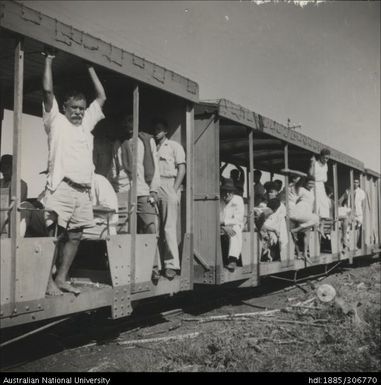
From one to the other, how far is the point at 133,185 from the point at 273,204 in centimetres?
457

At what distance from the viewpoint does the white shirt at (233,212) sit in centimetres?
709

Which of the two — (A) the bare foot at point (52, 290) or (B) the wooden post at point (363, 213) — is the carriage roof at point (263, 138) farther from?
(A) the bare foot at point (52, 290)

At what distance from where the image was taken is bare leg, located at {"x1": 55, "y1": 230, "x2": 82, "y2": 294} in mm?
4199

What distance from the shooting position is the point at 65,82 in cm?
521

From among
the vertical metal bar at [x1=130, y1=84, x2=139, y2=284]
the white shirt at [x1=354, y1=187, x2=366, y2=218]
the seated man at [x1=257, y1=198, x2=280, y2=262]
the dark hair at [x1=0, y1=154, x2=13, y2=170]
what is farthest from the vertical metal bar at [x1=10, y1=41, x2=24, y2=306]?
the white shirt at [x1=354, y1=187, x2=366, y2=218]

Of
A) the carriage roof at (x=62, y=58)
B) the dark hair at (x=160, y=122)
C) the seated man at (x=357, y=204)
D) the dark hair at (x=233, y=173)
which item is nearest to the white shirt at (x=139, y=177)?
the dark hair at (x=160, y=122)

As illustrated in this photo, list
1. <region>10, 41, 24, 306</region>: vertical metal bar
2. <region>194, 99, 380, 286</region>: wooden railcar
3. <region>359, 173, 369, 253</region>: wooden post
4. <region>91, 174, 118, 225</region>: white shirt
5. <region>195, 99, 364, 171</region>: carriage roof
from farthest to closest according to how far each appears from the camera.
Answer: <region>359, 173, 369, 253</region>: wooden post, <region>195, 99, 364, 171</region>: carriage roof, <region>194, 99, 380, 286</region>: wooden railcar, <region>91, 174, 118, 225</region>: white shirt, <region>10, 41, 24, 306</region>: vertical metal bar

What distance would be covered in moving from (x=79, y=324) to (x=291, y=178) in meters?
5.35

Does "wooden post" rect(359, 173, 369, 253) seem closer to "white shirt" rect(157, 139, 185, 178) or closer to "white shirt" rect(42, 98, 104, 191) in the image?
"white shirt" rect(157, 139, 185, 178)

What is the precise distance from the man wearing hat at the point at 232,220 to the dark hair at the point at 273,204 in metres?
1.72

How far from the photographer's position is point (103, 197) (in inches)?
202

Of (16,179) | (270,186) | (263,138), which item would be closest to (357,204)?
(270,186)

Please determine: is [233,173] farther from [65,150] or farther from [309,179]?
[65,150]

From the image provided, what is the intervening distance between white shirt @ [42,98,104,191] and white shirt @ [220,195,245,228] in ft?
10.3
